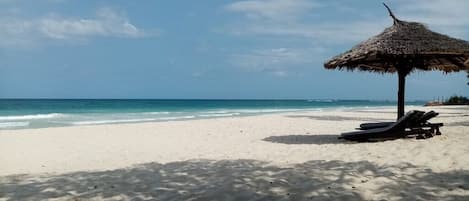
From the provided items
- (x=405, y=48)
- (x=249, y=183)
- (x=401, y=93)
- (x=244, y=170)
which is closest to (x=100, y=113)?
(x=401, y=93)

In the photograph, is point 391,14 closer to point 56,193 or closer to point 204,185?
point 204,185

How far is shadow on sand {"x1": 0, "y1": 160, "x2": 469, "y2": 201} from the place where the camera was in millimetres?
4758

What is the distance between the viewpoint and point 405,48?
391 inches

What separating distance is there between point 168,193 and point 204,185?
1.72 ft

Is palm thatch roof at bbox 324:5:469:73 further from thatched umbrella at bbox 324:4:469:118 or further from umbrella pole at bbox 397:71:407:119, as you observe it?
umbrella pole at bbox 397:71:407:119

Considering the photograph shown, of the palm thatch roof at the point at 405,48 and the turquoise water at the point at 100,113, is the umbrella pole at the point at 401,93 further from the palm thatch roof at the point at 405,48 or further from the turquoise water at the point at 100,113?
the turquoise water at the point at 100,113

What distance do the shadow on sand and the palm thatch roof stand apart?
4.05 m

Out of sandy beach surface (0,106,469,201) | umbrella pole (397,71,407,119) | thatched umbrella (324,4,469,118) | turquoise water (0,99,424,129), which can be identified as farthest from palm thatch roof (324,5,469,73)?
turquoise water (0,99,424,129)

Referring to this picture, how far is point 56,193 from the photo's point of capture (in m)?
5.16

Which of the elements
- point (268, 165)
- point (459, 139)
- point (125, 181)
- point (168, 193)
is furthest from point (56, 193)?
point (459, 139)

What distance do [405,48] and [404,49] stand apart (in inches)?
1.9

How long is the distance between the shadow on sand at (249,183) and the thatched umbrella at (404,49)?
4079 millimetres

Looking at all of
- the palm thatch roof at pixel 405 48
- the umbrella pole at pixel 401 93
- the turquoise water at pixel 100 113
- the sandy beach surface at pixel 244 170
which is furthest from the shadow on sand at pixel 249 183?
the turquoise water at pixel 100 113

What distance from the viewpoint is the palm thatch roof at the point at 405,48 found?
9.87m
